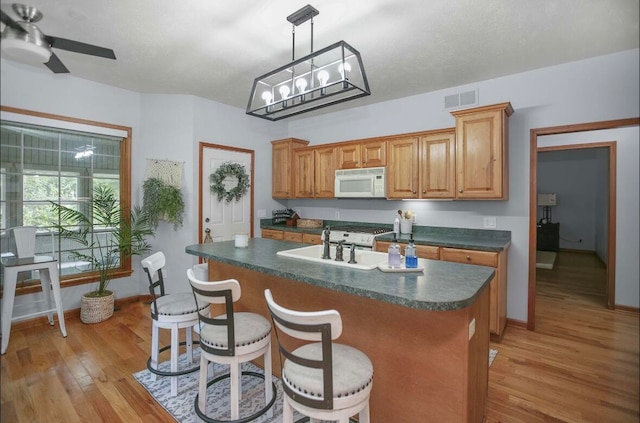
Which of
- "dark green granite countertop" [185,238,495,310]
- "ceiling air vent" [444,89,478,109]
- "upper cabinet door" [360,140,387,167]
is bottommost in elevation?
"dark green granite countertop" [185,238,495,310]

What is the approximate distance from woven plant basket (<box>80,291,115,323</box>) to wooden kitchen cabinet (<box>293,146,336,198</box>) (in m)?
2.75

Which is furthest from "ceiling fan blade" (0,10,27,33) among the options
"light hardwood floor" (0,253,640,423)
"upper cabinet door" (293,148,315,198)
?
"upper cabinet door" (293,148,315,198)

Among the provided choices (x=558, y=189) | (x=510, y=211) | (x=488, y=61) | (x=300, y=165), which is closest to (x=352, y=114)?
(x=300, y=165)

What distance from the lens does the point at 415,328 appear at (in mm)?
1572

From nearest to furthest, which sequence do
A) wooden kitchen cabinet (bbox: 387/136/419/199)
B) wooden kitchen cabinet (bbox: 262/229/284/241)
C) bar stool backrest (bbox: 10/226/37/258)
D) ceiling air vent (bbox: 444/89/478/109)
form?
bar stool backrest (bbox: 10/226/37/258)
ceiling air vent (bbox: 444/89/478/109)
wooden kitchen cabinet (bbox: 387/136/419/199)
wooden kitchen cabinet (bbox: 262/229/284/241)

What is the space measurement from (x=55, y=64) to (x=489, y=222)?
3.76 metres

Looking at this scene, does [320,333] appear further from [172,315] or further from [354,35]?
[354,35]

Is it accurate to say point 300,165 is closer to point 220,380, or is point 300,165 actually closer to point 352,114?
point 352,114

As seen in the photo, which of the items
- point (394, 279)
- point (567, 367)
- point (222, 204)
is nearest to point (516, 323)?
point (567, 367)

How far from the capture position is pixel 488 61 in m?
3.03

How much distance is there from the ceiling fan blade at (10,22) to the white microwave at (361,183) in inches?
138

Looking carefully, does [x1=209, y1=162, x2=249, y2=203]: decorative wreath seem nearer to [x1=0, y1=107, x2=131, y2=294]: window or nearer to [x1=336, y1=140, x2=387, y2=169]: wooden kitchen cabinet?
[x1=336, y1=140, x2=387, y2=169]: wooden kitchen cabinet

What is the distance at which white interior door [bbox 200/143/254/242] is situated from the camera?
13.9ft

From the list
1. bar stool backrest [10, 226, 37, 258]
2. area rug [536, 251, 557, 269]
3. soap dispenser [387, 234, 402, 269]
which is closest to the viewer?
bar stool backrest [10, 226, 37, 258]
